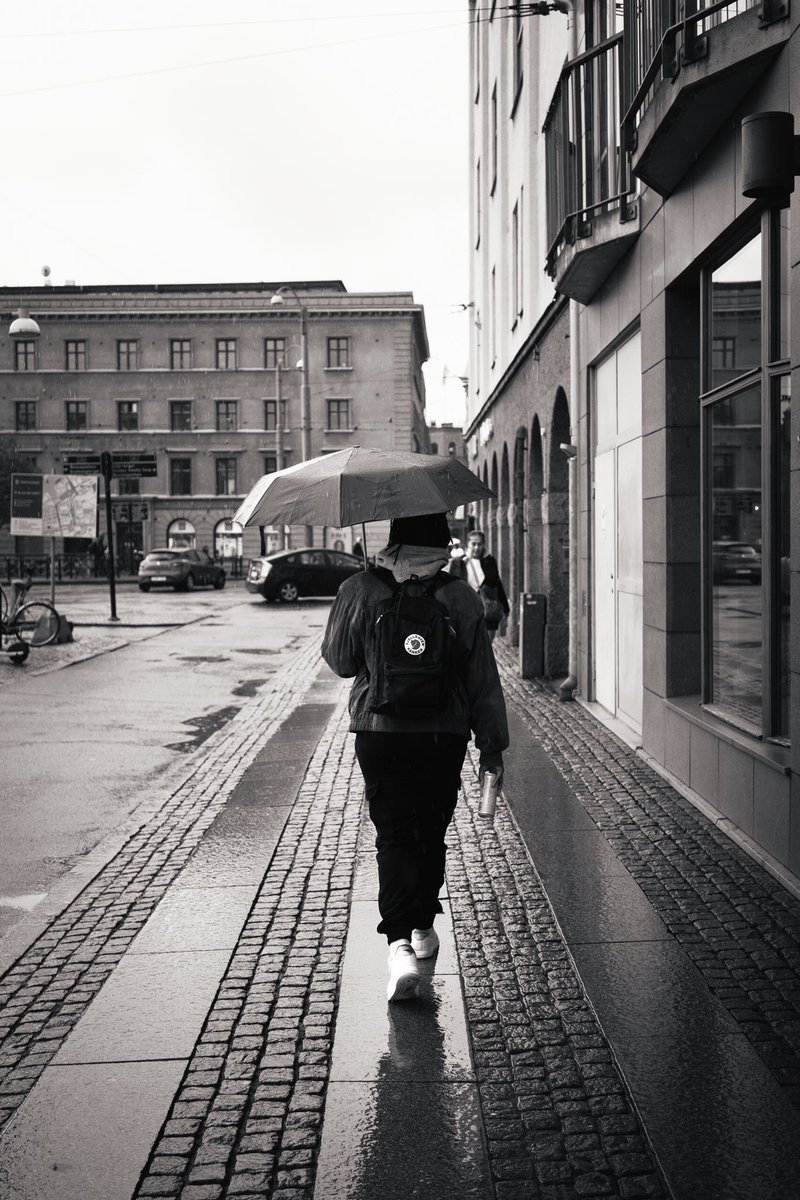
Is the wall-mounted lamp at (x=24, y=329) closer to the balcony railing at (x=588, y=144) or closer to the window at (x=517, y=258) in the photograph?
the window at (x=517, y=258)

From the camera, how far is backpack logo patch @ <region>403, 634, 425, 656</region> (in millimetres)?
4324

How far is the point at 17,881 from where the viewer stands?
21.2 feet

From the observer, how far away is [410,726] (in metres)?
4.48

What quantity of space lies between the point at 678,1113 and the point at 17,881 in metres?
3.98

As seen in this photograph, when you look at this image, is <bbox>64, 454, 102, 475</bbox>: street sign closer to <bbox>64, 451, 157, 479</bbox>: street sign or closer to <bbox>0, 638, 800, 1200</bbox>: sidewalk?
<bbox>64, 451, 157, 479</bbox>: street sign

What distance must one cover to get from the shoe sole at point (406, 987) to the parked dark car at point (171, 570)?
39.1 meters

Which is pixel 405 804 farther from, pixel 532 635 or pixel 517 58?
pixel 517 58

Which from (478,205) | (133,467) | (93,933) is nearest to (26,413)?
(133,467)

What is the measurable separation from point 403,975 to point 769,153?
11.0 ft

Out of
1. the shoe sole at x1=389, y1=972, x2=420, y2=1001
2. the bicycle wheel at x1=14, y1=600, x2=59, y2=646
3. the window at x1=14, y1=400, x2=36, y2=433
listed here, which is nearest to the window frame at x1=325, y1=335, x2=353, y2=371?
the window at x1=14, y1=400, x2=36, y2=433

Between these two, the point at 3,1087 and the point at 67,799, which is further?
the point at 67,799

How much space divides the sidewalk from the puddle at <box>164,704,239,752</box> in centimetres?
371

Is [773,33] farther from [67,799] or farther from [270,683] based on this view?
[270,683]

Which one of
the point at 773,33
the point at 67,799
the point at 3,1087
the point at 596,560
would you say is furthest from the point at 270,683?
the point at 3,1087
